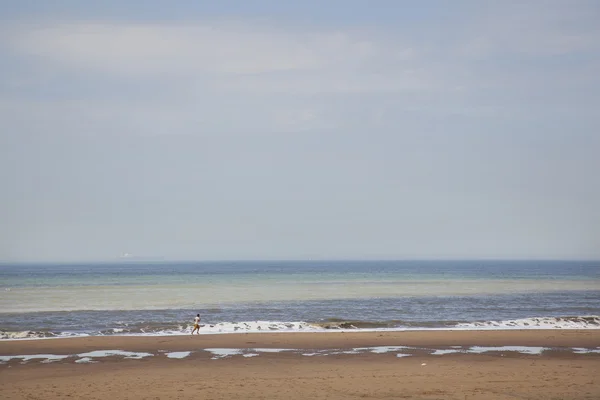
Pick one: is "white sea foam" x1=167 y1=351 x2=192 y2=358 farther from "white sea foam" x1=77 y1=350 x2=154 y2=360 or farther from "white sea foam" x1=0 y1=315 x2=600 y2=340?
"white sea foam" x1=0 y1=315 x2=600 y2=340

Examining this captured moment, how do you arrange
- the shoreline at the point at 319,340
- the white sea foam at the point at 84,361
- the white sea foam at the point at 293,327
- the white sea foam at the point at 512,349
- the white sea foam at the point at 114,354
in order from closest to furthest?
the white sea foam at the point at 84,361 < the white sea foam at the point at 114,354 < the white sea foam at the point at 512,349 < the shoreline at the point at 319,340 < the white sea foam at the point at 293,327

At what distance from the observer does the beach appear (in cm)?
1472

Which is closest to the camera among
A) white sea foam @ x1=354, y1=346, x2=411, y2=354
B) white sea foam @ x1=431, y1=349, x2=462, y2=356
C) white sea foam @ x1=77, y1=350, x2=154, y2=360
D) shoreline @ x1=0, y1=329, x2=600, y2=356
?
white sea foam @ x1=77, y1=350, x2=154, y2=360

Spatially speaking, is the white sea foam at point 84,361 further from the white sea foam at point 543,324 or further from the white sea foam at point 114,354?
the white sea foam at point 543,324

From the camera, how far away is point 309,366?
59.7 ft

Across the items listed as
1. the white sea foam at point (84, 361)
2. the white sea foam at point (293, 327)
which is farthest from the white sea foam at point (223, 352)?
the white sea foam at point (293, 327)

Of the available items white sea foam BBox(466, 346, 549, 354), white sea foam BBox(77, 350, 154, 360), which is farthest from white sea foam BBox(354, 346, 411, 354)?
white sea foam BBox(77, 350, 154, 360)

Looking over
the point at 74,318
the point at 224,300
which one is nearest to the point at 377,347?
the point at 74,318

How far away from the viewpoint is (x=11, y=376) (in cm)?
1686

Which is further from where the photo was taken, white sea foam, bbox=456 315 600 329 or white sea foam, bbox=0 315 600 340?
white sea foam, bbox=456 315 600 329

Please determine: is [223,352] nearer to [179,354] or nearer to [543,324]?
[179,354]

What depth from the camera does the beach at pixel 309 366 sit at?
48.3ft

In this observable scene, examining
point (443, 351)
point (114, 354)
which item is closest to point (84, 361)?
point (114, 354)

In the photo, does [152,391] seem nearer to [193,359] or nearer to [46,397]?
[46,397]
